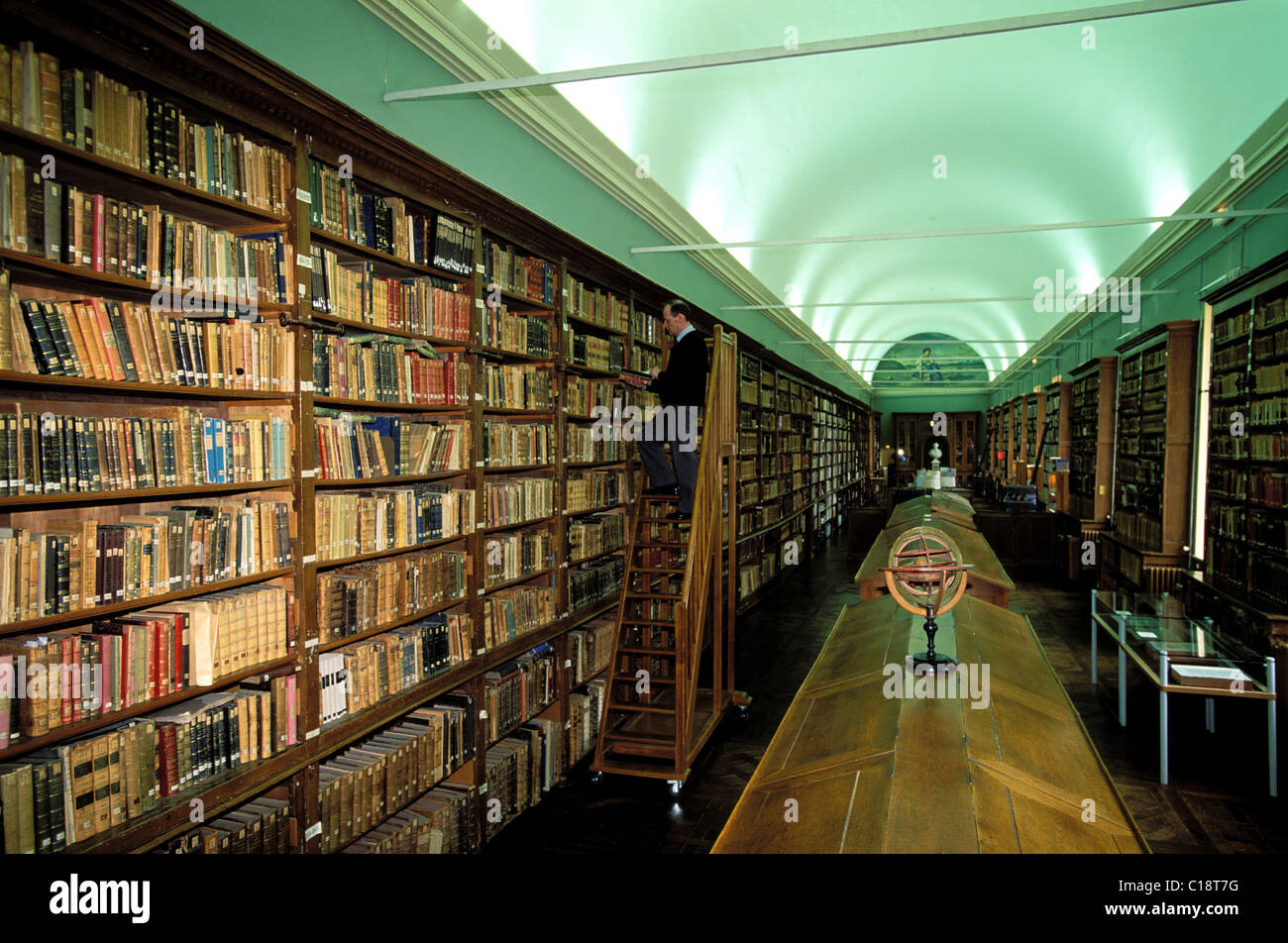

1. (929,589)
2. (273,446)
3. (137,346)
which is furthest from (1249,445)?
(137,346)

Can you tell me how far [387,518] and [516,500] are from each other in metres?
1.09

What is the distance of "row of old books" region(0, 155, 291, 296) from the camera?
1812 millimetres

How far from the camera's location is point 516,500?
4098 mm

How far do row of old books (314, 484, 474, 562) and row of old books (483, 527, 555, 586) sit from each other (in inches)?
12.1

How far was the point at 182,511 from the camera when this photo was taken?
7.50 feet

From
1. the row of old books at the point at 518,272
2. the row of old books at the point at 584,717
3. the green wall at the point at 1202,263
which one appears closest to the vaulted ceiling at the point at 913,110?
the green wall at the point at 1202,263

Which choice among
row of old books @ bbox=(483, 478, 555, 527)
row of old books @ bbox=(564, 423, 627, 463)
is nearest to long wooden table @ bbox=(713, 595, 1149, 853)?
row of old books @ bbox=(483, 478, 555, 527)

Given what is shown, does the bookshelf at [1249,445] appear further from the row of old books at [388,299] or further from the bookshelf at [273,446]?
the row of old books at [388,299]

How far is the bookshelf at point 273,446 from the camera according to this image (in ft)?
6.41

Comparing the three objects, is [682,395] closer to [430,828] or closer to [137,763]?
[430,828]

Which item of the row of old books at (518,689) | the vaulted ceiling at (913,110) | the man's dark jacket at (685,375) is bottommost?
the row of old books at (518,689)

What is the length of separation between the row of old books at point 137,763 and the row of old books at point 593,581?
2299 millimetres

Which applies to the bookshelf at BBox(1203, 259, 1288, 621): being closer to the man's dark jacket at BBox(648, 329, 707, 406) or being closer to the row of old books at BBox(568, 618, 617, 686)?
the man's dark jacket at BBox(648, 329, 707, 406)
